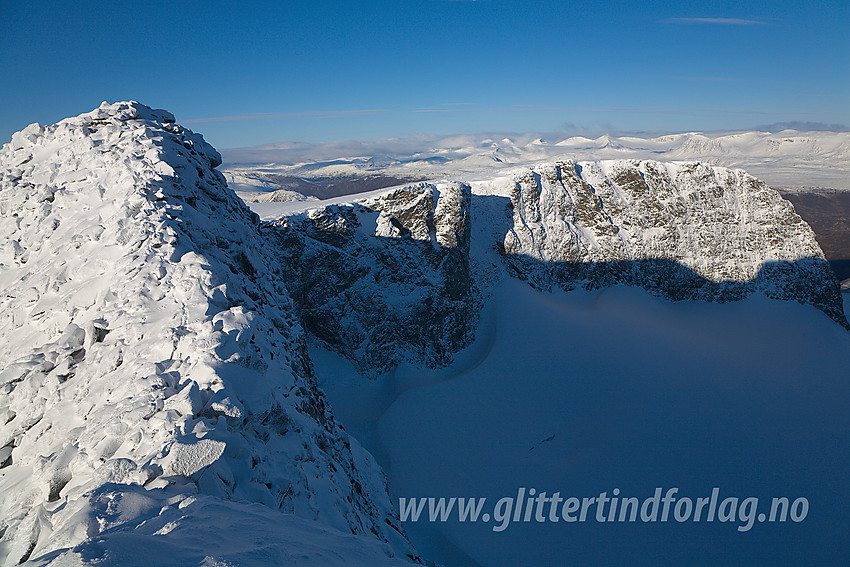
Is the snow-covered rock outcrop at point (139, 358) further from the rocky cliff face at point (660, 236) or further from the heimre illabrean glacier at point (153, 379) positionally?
the rocky cliff face at point (660, 236)

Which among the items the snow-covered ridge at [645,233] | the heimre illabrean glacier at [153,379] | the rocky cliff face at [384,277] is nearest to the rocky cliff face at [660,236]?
the snow-covered ridge at [645,233]

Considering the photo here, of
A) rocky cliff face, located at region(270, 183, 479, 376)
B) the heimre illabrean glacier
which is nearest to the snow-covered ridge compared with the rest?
rocky cliff face, located at region(270, 183, 479, 376)

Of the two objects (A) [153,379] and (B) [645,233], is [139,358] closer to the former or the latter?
(A) [153,379]

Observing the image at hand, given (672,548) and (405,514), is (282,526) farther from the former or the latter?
(672,548)

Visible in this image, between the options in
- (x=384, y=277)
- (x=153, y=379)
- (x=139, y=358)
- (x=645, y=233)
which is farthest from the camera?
(x=645, y=233)

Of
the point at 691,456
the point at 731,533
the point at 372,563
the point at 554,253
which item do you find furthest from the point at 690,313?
the point at 372,563

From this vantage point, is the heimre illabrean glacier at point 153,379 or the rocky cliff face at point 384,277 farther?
the rocky cliff face at point 384,277

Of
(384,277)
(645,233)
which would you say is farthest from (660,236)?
(384,277)

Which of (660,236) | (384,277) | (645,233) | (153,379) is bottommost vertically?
(384,277)

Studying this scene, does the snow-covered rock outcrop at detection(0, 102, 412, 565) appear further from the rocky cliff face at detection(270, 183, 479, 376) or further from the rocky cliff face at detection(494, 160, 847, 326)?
the rocky cliff face at detection(494, 160, 847, 326)
